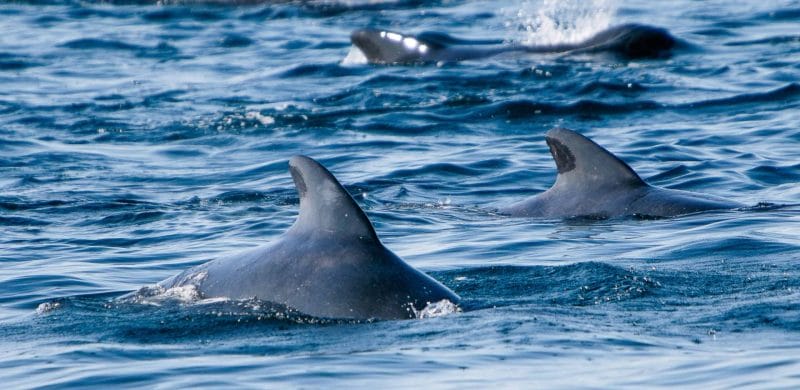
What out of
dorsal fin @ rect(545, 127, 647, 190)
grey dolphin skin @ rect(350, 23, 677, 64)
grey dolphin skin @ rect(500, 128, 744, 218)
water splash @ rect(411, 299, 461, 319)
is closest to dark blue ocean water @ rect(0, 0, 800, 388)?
water splash @ rect(411, 299, 461, 319)

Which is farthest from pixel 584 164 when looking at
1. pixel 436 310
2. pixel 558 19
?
pixel 558 19

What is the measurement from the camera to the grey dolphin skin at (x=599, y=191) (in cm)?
1346

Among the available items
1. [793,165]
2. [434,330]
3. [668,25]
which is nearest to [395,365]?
[434,330]

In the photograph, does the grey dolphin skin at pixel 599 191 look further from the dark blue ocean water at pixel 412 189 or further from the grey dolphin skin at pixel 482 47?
the grey dolphin skin at pixel 482 47

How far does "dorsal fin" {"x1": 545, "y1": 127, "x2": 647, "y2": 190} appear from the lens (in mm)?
13391

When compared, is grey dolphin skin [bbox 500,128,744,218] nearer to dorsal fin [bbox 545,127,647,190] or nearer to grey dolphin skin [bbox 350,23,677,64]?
dorsal fin [bbox 545,127,647,190]

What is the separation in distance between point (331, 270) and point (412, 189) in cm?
740

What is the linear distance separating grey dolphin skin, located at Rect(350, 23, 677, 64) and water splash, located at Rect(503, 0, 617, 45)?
A: 0.60m

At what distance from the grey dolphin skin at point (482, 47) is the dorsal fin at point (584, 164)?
1205cm

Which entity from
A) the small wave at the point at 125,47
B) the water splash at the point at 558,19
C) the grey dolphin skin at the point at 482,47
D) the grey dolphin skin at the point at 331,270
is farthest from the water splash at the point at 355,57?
the grey dolphin skin at the point at 331,270

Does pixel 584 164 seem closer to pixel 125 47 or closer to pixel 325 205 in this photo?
pixel 325 205

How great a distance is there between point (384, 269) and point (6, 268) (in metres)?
4.63

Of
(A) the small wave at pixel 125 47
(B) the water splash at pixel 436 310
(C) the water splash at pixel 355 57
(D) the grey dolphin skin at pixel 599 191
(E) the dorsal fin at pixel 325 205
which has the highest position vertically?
(E) the dorsal fin at pixel 325 205

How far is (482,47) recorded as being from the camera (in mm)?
26531
